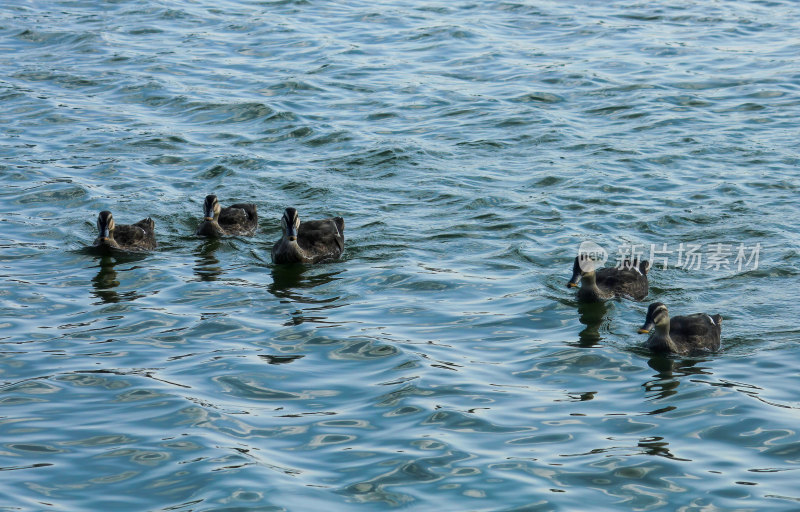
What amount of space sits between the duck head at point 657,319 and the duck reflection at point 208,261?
19.8ft

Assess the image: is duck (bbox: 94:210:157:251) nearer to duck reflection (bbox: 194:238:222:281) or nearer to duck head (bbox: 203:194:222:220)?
duck reflection (bbox: 194:238:222:281)

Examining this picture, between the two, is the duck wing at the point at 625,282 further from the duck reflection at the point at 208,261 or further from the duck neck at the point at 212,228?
the duck neck at the point at 212,228

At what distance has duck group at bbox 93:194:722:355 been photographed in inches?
525

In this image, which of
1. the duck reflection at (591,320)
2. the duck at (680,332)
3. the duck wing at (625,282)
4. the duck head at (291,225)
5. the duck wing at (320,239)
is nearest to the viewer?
the duck at (680,332)

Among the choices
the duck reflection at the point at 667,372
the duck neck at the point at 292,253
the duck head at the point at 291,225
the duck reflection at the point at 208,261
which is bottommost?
the duck reflection at the point at 667,372

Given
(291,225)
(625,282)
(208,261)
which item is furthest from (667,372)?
(208,261)

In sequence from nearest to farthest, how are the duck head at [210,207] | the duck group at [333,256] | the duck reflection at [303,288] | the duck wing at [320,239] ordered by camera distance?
the duck group at [333,256] → the duck reflection at [303,288] → the duck wing at [320,239] → the duck head at [210,207]

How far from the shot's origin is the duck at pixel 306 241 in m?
16.4

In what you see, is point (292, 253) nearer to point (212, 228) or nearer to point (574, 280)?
point (212, 228)

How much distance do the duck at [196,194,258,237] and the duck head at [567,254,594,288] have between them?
18.3 feet

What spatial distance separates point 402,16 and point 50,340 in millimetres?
21285

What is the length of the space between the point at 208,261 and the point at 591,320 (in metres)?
5.83

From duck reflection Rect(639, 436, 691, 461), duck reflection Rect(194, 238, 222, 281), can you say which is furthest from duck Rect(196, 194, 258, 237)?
duck reflection Rect(639, 436, 691, 461)

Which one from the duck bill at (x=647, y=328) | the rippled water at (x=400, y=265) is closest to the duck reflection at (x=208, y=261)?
the rippled water at (x=400, y=265)
